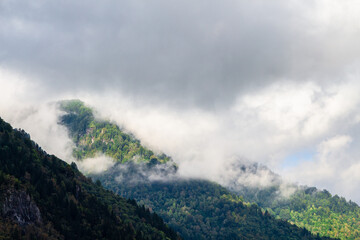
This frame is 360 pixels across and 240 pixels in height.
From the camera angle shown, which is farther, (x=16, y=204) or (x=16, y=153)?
(x=16, y=153)

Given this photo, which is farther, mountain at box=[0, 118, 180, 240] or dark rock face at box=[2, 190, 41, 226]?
dark rock face at box=[2, 190, 41, 226]

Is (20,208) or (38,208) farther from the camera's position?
(38,208)

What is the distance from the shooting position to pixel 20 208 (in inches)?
6073

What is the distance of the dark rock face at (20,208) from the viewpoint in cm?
14975

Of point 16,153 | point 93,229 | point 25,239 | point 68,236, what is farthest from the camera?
point 16,153

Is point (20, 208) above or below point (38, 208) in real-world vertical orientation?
Answer: below

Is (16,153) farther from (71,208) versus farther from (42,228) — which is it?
(42,228)

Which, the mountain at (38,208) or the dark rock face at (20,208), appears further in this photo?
the dark rock face at (20,208)

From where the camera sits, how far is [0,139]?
19975 centimetres

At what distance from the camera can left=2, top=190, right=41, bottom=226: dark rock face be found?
150 m

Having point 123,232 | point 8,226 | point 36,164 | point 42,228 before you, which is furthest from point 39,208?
point 123,232

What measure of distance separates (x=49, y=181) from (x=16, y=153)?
25.0 m

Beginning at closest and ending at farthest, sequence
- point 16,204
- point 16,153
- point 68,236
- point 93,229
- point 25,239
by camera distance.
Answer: point 25,239 < point 16,204 < point 68,236 < point 93,229 < point 16,153

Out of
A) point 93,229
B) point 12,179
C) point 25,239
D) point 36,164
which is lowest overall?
point 25,239
